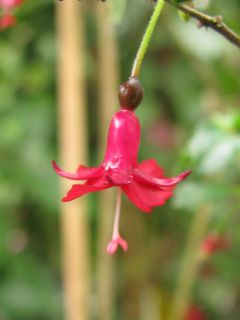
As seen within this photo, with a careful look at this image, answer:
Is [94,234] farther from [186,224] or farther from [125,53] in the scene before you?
[125,53]

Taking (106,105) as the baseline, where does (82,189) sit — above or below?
above

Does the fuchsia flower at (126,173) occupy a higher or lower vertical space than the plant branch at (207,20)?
lower

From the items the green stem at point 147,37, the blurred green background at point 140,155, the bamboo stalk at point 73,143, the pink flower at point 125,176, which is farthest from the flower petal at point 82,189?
the blurred green background at point 140,155

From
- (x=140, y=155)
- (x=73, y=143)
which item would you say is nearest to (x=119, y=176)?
(x=73, y=143)

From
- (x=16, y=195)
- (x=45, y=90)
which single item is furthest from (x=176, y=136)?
(x=16, y=195)

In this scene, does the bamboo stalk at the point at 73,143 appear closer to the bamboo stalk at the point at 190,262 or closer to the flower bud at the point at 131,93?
the bamboo stalk at the point at 190,262

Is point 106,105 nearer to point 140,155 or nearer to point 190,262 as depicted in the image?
point 140,155

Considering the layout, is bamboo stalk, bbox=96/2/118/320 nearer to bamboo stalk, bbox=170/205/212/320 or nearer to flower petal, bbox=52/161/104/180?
bamboo stalk, bbox=170/205/212/320
